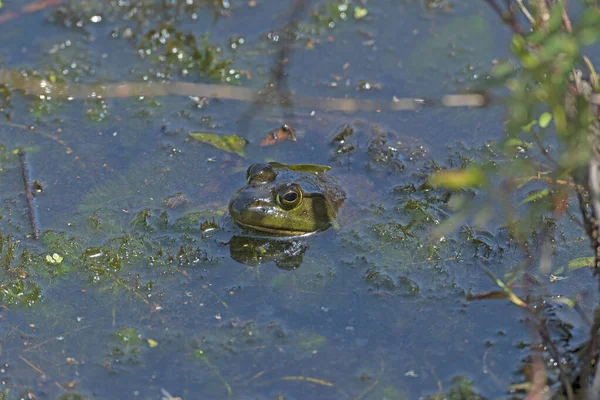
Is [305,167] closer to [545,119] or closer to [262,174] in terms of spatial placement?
[262,174]

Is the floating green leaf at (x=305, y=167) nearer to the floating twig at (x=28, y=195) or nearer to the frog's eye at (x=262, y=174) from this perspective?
the frog's eye at (x=262, y=174)

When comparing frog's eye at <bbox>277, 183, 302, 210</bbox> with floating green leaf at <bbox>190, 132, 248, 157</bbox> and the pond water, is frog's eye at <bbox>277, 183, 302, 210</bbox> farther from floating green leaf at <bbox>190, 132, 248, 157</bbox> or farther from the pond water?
floating green leaf at <bbox>190, 132, 248, 157</bbox>

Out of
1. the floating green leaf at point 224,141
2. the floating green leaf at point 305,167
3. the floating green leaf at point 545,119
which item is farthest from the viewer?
the floating green leaf at point 224,141

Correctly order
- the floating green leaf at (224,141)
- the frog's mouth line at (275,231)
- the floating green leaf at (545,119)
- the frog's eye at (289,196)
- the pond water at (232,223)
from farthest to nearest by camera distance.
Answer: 1. the floating green leaf at (224,141)
2. the frog's mouth line at (275,231)
3. the frog's eye at (289,196)
4. the pond water at (232,223)
5. the floating green leaf at (545,119)

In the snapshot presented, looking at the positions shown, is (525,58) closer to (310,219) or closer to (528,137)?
(310,219)

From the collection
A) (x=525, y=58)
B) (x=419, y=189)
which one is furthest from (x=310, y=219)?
(x=525, y=58)

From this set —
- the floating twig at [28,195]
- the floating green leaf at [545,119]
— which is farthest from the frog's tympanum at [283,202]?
the floating green leaf at [545,119]
